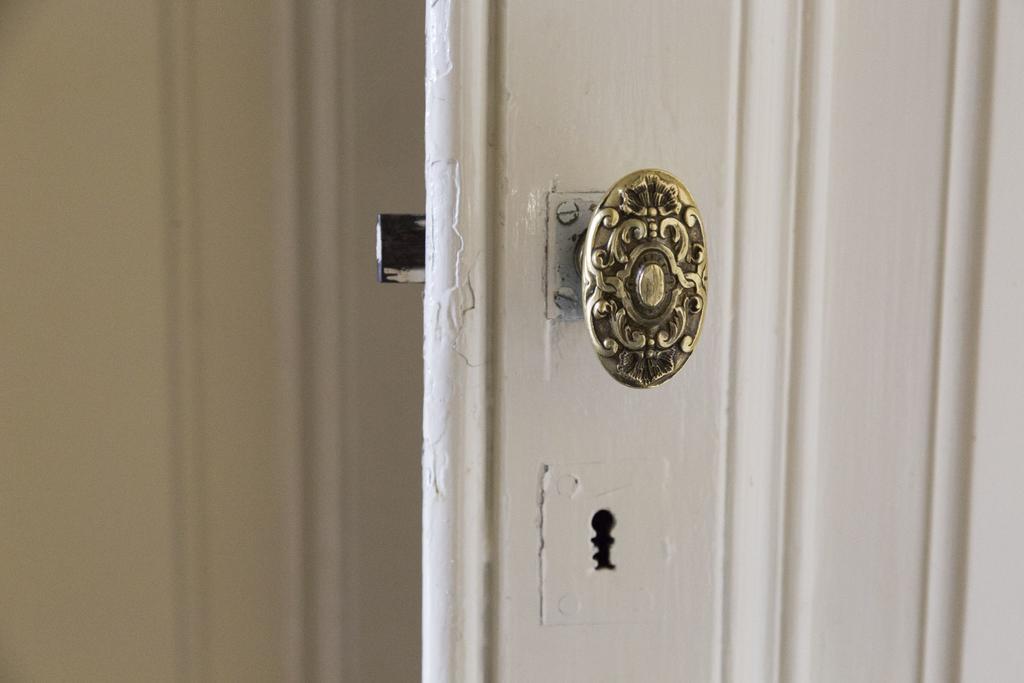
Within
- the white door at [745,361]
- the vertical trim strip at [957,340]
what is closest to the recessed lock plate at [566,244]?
the white door at [745,361]

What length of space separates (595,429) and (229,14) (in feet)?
1.04

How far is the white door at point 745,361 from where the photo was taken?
11.7 inches

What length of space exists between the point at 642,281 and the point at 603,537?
0.35 ft

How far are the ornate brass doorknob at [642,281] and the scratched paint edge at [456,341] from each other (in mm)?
51

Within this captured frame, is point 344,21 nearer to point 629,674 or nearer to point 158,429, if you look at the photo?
point 158,429

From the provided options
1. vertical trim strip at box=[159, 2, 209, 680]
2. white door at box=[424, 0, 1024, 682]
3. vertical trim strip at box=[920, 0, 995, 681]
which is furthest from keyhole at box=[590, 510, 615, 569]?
vertical trim strip at box=[159, 2, 209, 680]

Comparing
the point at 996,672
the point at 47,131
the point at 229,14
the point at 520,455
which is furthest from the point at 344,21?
the point at 996,672

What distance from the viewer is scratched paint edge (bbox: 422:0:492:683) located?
0.29 meters

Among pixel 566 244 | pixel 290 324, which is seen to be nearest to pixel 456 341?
pixel 566 244

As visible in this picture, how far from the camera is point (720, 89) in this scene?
310 millimetres

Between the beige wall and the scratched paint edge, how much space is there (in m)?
0.17

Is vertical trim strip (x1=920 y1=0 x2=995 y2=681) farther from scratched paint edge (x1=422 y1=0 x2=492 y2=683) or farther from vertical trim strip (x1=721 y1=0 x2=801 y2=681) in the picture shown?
scratched paint edge (x1=422 y1=0 x2=492 y2=683)

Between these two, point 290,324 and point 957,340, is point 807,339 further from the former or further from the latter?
point 290,324

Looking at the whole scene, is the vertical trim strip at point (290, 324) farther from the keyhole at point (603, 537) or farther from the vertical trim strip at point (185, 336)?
the keyhole at point (603, 537)
